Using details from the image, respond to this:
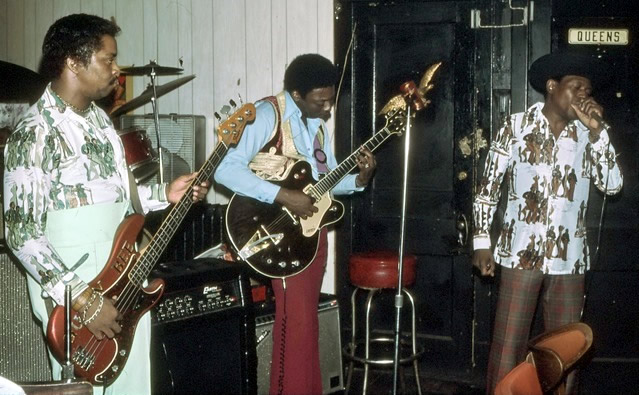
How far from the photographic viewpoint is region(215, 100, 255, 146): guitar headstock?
135 inches

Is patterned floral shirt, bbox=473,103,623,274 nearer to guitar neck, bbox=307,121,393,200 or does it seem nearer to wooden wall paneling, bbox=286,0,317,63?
guitar neck, bbox=307,121,393,200

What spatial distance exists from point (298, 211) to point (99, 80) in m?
1.41

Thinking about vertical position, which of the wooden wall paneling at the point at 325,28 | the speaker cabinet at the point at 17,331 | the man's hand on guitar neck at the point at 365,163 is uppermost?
the wooden wall paneling at the point at 325,28

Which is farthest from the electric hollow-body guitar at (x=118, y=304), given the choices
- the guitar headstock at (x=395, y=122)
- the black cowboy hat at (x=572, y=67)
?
the black cowboy hat at (x=572, y=67)

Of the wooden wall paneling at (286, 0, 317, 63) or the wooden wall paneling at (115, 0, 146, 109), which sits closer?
the wooden wall paneling at (286, 0, 317, 63)

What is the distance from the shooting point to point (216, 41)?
559 centimetres

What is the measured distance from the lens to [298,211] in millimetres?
4004

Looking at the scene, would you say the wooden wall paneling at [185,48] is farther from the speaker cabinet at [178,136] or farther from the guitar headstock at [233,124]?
the guitar headstock at [233,124]

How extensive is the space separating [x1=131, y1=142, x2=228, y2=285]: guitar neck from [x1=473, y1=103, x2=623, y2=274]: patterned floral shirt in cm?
144

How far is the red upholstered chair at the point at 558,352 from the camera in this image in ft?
6.48

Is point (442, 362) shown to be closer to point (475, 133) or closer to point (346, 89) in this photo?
point (475, 133)

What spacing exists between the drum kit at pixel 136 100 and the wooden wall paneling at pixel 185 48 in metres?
0.12

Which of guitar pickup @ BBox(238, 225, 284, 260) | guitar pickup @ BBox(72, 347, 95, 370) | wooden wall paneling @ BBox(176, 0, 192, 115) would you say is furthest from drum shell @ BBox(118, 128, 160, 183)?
guitar pickup @ BBox(72, 347, 95, 370)

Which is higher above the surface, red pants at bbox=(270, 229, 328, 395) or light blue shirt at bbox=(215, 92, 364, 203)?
light blue shirt at bbox=(215, 92, 364, 203)
